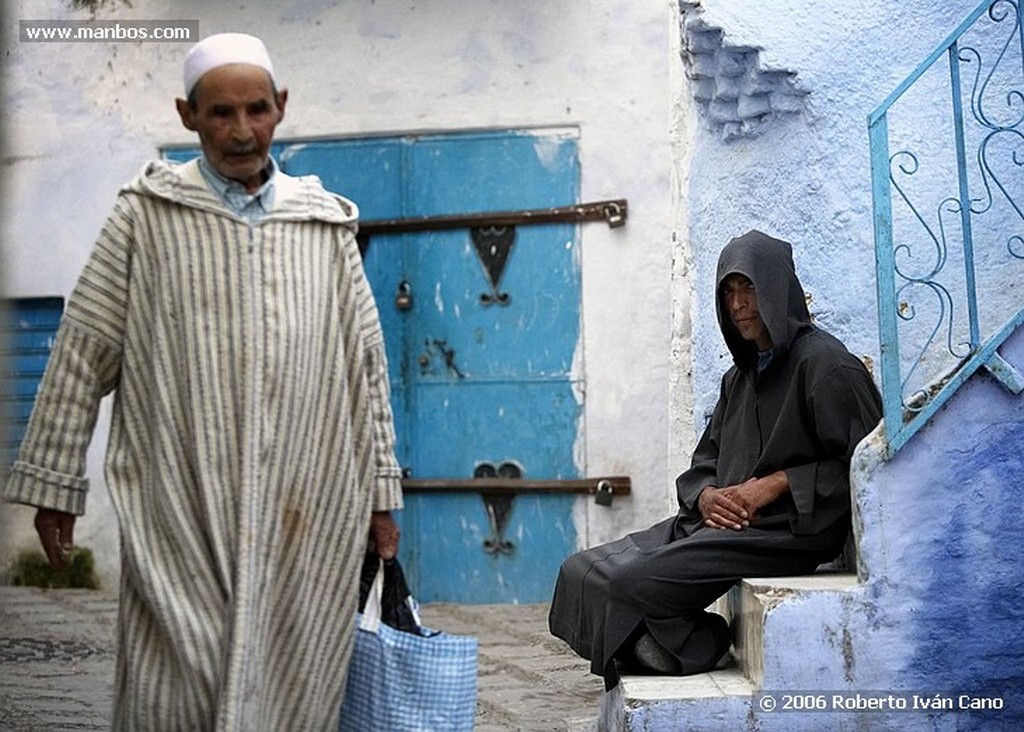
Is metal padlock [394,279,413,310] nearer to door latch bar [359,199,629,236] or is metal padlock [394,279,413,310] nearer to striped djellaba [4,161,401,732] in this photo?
door latch bar [359,199,629,236]

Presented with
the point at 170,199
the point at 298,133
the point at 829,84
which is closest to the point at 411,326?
the point at 298,133

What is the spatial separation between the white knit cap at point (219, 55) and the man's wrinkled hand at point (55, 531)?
94 centimetres

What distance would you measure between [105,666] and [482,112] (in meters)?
3.51

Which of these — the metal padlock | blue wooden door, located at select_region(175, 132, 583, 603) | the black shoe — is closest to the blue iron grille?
the black shoe

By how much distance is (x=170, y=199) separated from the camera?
344 centimetres

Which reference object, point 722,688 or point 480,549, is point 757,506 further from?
point 480,549

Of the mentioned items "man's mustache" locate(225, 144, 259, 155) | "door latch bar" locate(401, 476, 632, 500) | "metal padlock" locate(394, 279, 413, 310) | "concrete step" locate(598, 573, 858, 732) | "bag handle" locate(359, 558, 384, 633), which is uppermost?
"metal padlock" locate(394, 279, 413, 310)

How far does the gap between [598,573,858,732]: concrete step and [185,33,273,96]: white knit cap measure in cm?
209

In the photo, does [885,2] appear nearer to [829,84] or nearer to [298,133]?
[829,84]

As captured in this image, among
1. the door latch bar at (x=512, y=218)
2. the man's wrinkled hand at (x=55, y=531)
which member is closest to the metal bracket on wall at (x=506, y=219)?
the door latch bar at (x=512, y=218)

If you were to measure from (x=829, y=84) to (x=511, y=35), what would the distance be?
9.59 feet

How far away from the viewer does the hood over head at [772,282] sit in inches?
193

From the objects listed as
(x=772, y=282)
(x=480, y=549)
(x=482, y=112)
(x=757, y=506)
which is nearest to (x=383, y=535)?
(x=757, y=506)

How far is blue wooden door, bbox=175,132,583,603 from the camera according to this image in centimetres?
850
